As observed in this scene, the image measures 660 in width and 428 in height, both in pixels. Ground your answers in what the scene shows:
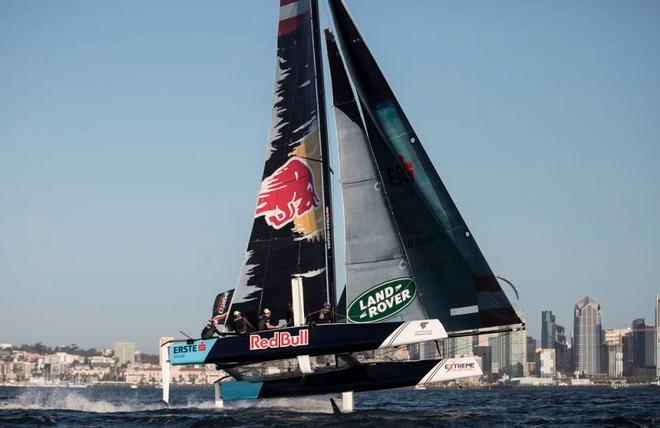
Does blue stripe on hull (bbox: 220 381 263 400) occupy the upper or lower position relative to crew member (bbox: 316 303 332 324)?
lower

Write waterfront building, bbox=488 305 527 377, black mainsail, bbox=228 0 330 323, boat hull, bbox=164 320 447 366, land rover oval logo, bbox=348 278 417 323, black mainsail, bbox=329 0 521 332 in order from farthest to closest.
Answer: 1. waterfront building, bbox=488 305 527 377
2. black mainsail, bbox=228 0 330 323
3. black mainsail, bbox=329 0 521 332
4. land rover oval logo, bbox=348 278 417 323
5. boat hull, bbox=164 320 447 366

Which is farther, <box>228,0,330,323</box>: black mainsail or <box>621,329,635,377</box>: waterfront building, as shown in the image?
<box>621,329,635,377</box>: waterfront building

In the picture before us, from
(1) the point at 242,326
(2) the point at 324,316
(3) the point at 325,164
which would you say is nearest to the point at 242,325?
(1) the point at 242,326

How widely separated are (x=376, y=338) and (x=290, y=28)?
8.82 metres

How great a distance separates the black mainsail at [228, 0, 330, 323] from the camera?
2728 centimetres

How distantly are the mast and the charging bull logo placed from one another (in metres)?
0.37

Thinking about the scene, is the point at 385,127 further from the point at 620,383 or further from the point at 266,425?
the point at 620,383

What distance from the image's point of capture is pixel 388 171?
2692cm

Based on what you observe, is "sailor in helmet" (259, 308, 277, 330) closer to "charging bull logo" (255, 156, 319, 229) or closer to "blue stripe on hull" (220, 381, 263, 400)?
"blue stripe on hull" (220, 381, 263, 400)

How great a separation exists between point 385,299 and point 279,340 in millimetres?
2758

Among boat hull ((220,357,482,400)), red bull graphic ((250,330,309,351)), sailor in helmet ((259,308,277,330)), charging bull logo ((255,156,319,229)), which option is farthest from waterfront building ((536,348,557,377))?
red bull graphic ((250,330,309,351))

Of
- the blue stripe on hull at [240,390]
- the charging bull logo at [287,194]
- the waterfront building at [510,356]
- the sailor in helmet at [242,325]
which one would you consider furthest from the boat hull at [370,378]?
the waterfront building at [510,356]

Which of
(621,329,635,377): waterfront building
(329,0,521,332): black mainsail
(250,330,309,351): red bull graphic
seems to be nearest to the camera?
(250,330,309,351): red bull graphic

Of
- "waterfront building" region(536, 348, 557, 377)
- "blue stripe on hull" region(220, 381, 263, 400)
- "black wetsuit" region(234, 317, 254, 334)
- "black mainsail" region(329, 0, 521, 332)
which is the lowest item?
"waterfront building" region(536, 348, 557, 377)
